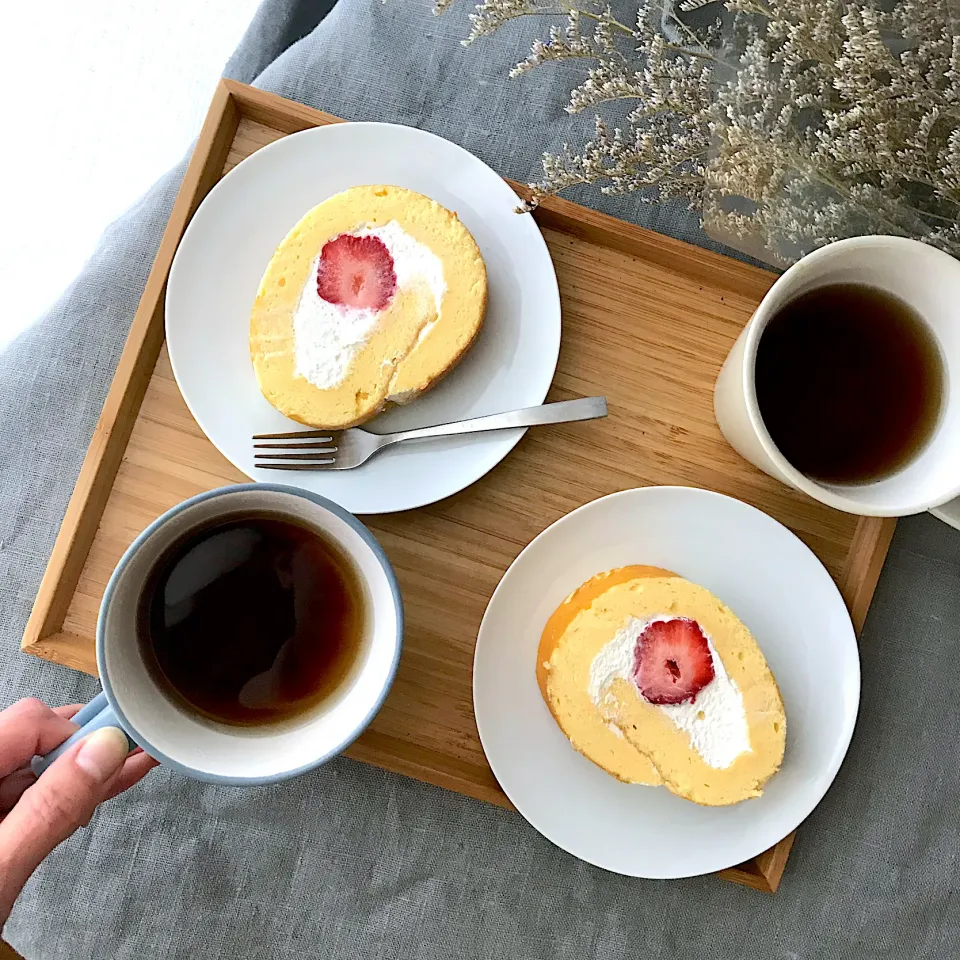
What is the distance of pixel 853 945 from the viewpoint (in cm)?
95

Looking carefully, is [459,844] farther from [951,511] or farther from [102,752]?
[951,511]

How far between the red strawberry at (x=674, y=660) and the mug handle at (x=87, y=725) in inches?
17.5

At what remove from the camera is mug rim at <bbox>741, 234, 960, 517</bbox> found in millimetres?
685

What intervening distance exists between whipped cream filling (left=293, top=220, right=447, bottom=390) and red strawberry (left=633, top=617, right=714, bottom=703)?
1.15 feet

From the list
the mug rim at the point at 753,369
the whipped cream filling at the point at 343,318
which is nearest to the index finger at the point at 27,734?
the whipped cream filling at the point at 343,318

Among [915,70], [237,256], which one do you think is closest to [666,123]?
[915,70]

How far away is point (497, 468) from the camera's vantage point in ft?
2.88

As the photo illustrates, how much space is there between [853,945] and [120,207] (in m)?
1.34

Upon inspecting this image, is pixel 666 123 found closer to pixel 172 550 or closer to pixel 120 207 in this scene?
pixel 172 550

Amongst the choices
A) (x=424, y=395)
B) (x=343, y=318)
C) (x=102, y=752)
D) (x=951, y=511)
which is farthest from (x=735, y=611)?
(x=102, y=752)

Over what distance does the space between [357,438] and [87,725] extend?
13.1 inches

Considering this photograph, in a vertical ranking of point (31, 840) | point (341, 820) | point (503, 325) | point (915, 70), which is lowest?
point (341, 820)

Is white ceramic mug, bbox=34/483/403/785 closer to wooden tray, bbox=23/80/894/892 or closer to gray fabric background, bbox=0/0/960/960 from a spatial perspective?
wooden tray, bbox=23/80/894/892

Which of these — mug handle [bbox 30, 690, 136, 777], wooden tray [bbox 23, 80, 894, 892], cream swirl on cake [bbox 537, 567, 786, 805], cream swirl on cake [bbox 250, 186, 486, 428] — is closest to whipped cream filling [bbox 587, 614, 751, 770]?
cream swirl on cake [bbox 537, 567, 786, 805]
